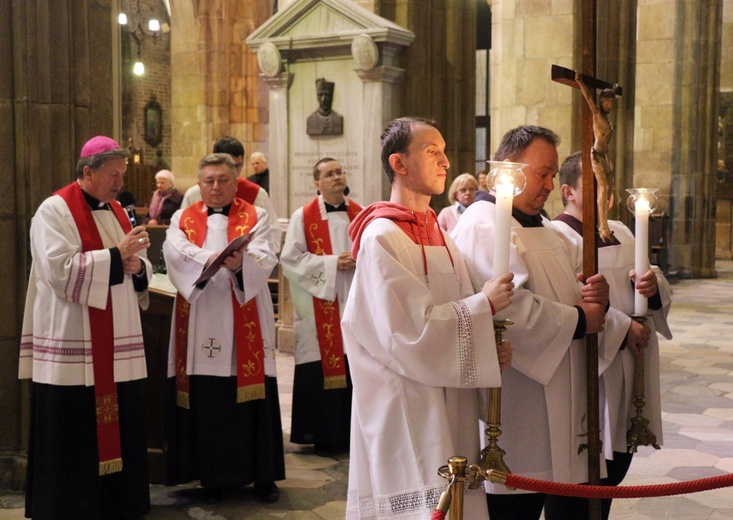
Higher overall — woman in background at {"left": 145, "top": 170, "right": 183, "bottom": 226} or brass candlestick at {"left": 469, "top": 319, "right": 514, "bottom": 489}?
woman in background at {"left": 145, "top": 170, "right": 183, "bottom": 226}

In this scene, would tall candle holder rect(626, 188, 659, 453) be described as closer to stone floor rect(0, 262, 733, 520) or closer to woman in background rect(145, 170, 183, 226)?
stone floor rect(0, 262, 733, 520)

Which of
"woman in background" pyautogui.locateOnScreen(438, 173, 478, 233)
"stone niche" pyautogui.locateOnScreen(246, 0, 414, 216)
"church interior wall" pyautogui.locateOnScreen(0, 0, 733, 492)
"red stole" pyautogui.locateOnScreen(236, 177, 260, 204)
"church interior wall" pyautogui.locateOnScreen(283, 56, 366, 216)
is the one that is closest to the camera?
"church interior wall" pyautogui.locateOnScreen(0, 0, 733, 492)

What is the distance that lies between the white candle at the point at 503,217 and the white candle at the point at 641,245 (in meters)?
0.77

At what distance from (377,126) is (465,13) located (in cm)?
143

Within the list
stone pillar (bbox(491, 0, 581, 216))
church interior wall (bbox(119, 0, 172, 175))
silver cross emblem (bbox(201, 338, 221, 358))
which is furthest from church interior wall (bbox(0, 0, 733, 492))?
church interior wall (bbox(119, 0, 172, 175))

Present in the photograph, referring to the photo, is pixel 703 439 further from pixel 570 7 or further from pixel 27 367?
pixel 570 7

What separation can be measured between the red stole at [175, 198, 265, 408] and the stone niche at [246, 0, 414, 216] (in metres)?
3.16

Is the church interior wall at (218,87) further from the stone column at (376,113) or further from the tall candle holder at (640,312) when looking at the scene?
the tall candle holder at (640,312)

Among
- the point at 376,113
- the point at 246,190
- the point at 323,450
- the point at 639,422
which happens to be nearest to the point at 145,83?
the point at 376,113

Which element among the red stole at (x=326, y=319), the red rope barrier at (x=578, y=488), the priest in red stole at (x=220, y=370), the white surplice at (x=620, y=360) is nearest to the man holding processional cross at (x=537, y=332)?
the white surplice at (x=620, y=360)

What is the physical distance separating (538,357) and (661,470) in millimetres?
2933

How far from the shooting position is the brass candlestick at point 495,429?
2746 millimetres

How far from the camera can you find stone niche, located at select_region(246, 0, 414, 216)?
26.0ft

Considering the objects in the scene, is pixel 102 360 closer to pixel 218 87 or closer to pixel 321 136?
pixel 321 136
